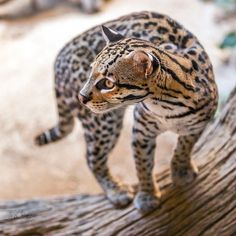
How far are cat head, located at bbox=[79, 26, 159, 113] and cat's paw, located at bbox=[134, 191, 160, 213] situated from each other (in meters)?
0.82

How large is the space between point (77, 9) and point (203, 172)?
373 cm

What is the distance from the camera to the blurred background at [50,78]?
150 inches

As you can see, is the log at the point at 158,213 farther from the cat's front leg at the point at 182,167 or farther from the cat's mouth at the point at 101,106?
the cat's mouth at the point at 101,106

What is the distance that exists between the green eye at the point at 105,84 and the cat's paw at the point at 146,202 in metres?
0.91

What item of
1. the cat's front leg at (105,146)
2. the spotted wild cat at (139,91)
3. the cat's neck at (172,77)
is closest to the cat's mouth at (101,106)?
the spotted wild cat at (139,91)

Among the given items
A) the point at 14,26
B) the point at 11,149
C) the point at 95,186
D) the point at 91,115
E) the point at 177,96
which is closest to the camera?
the point at 177,96

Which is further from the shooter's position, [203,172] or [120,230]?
[203,172]

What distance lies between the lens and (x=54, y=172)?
3.85m

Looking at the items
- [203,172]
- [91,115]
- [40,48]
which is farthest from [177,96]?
[40,48]

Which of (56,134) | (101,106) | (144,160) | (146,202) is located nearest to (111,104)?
(101,106)

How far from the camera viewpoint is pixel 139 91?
73.5 inches

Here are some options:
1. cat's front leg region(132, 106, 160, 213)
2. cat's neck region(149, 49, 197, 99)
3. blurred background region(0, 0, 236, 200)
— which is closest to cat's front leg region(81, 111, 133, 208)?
cat's front leg region(132, 106, 160, 213)

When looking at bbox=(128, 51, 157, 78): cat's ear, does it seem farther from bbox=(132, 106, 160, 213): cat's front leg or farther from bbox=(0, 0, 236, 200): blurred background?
bbox=(0, 0, 236, 200): blurred background

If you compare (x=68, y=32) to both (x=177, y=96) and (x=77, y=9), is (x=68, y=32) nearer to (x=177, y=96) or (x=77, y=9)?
(x=77, y=9)
